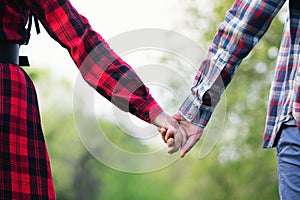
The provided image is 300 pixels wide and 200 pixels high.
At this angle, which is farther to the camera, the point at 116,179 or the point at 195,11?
the point at 116,179

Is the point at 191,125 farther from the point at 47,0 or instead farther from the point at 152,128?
the point at 47,0

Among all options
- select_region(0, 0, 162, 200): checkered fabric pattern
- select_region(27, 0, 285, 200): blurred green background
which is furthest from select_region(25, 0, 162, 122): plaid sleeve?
select_region(27, 0, 285, 200): blurred green background

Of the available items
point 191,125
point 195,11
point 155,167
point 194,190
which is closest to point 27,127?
point 191,125

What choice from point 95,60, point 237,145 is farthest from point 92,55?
point 237,145

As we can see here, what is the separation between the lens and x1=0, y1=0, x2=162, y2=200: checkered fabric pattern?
2.50m

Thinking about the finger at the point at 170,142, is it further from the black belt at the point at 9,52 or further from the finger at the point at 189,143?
the black belt at the point at 9,52

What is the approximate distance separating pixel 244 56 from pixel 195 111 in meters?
0.32

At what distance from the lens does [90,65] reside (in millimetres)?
2686

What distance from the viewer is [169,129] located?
113 inches

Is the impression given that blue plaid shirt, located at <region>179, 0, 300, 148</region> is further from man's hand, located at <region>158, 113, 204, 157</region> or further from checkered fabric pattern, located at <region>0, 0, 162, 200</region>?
checkered fabric pattern, located at <region>0, 0, 162, 200</region>

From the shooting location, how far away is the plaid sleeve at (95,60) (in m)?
2.62

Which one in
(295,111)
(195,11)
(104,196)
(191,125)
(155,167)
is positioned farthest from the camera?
(104,196)

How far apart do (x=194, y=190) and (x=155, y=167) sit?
2022 cm

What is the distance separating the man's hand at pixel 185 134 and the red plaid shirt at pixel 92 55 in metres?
0.24
